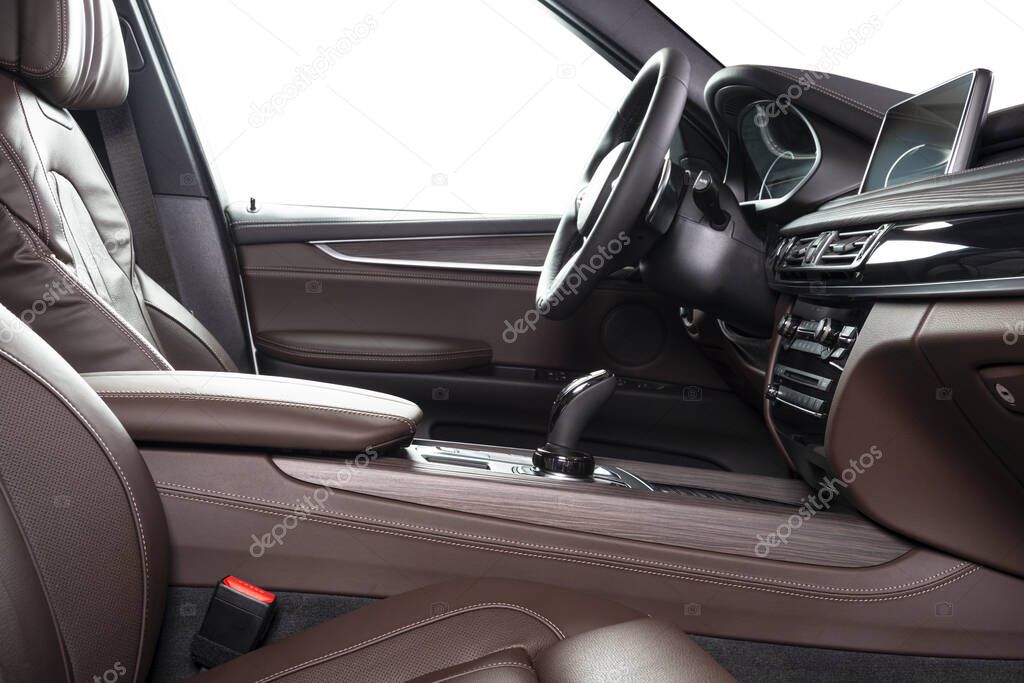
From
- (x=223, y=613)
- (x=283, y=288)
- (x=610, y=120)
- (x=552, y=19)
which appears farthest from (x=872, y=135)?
(x=283, y=288)

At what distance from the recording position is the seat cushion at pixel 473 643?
64 cm

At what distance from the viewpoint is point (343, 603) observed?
83 cm

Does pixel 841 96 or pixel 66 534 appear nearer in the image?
pixel 66 534

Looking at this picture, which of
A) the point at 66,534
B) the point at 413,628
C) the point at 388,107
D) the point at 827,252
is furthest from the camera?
the point at 388,107

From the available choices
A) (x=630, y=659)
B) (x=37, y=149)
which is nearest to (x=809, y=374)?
(x=630, y=659)

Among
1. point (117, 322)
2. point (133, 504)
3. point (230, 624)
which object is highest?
point (117, 322)

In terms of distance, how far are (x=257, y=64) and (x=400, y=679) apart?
159 cm

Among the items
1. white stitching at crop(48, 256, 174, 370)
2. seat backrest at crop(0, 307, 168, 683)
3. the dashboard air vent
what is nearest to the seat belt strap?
white stitching at crop(48, 256, 174, 370)

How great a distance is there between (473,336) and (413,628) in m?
1.12

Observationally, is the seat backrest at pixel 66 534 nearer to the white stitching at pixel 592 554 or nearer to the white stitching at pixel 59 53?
the white stitching at pixel 592 554

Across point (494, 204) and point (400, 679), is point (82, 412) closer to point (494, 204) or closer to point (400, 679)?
point (400, 679)

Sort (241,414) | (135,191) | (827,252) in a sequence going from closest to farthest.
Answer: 1. (241,414)
2. (827,252)
3. (135,191)

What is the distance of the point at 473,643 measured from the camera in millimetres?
684

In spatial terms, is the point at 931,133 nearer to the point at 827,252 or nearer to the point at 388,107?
the point at 827,252
